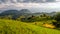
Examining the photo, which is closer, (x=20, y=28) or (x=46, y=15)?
(x=20, y=28)

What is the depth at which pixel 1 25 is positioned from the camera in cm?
1191

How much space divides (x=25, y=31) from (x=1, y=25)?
6.87 ft

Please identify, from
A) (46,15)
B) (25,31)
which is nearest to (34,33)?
(25,31)

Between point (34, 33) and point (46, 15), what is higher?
point (34, 33)

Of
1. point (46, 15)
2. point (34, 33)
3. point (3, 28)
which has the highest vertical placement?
point (3, 28)

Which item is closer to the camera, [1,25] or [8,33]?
[8,33]

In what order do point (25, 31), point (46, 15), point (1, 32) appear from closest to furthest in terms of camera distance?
point (1, 32) < point (25, 31) < point (46, 15)

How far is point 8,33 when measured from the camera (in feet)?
35.7

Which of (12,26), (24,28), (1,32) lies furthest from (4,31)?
(24,28)

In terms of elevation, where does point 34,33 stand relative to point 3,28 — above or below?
below

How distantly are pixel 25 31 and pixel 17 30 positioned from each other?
2.24 feet

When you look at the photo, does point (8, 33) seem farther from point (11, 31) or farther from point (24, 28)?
point (24, 28)

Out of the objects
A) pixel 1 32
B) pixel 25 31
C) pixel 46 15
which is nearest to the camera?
pixel 1 32

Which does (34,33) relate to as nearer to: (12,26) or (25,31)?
(25,31)
